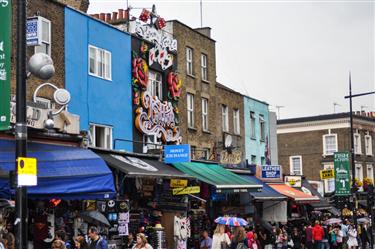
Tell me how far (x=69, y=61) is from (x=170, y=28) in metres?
9.23

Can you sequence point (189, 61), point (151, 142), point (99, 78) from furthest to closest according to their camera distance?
point (189, 61) → point (151, 142) → point (99, 78)

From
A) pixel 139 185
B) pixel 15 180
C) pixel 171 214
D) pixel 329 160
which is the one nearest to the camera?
pixel 15 180

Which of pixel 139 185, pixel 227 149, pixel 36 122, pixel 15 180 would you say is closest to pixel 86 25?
pixel 139 185

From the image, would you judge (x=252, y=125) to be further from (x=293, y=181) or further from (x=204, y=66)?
(x=204, y=66)

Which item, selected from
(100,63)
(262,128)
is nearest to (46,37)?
(100,63)

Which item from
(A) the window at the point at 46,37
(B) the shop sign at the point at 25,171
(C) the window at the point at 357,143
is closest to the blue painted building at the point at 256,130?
(C) the window at the point at 357,143

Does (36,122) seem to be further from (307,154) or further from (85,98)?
(307,154)

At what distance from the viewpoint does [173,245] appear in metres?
24.7

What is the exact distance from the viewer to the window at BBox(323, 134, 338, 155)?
57281mm

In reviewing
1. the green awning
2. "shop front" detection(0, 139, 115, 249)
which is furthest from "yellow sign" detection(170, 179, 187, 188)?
"shop front" detection(0, 139, 115, 249)

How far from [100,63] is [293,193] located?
1394 centimetres

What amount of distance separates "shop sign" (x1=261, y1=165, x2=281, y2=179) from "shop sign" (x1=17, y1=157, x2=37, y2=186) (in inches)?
957

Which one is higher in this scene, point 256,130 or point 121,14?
point 121,14

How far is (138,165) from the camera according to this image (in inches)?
869
